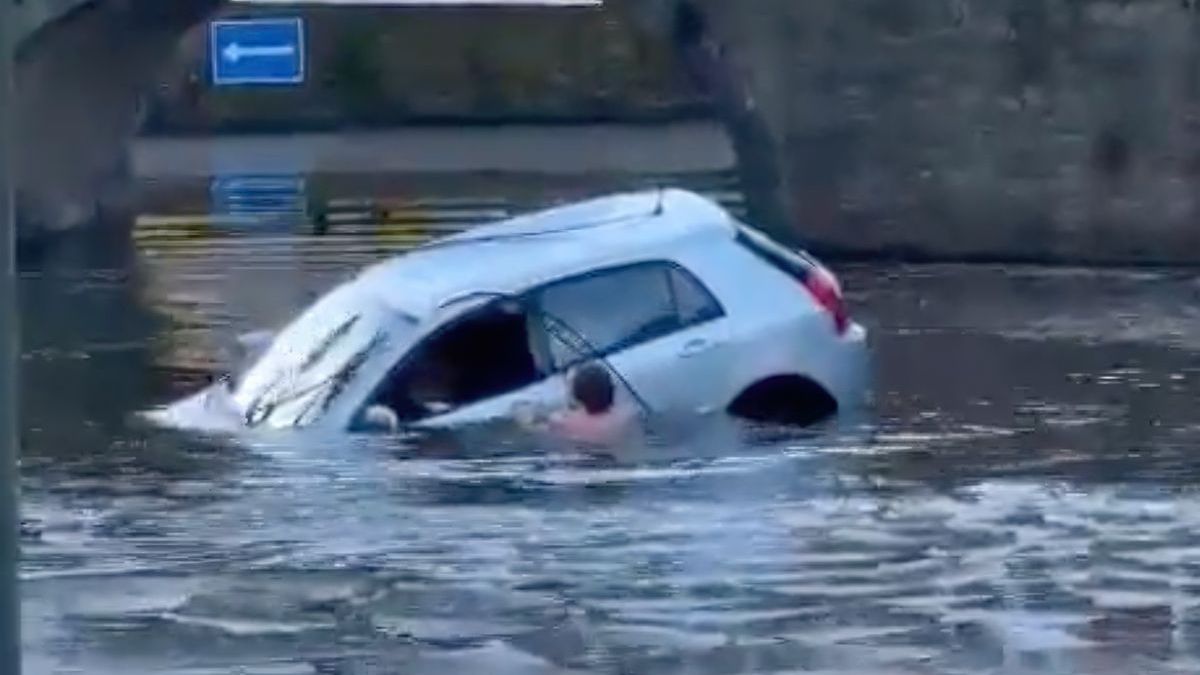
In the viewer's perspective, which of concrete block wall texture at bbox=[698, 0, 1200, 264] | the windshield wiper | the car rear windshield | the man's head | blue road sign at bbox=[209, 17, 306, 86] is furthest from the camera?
blue road sign at bbox=[209, 17, 306, 86]

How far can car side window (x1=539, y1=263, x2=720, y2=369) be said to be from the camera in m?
13.4

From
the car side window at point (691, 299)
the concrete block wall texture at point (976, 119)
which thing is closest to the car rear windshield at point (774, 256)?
the car side window at point (691, 299)

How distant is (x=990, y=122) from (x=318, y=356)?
15290 millimetres

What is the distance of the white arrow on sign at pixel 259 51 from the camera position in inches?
A: 1141

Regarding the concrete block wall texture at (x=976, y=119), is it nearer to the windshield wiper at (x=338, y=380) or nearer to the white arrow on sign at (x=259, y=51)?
the white arrow on sign at (x=259, y=51)

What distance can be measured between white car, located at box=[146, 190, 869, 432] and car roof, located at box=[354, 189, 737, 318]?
0.01 meters

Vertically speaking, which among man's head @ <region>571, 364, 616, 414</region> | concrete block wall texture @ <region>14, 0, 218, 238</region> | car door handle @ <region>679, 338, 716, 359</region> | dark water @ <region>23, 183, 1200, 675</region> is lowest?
dark water @ <region>23, 183, 1200, 675</region>

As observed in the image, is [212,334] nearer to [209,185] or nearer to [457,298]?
[457,298]

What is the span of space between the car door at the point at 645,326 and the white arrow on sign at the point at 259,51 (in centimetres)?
1595

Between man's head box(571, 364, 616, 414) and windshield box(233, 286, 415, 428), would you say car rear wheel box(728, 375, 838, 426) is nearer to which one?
man's head box(571, 364, 616, 414)

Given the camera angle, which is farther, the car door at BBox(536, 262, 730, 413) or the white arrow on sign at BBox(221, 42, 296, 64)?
the white arrow on sign at BBox(221, 42, 296, 64)

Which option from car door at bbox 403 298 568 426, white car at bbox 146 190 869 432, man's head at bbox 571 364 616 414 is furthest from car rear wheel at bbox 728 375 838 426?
car door at bbox 403 298 568 426

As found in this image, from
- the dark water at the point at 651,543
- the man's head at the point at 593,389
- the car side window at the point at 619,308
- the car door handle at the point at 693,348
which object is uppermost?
the car side window at the point at 619,308

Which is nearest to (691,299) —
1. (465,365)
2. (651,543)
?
(465,365)
